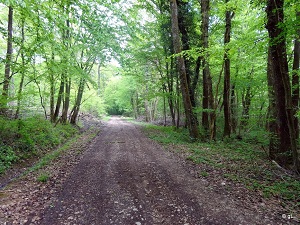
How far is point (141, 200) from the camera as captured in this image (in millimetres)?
3996

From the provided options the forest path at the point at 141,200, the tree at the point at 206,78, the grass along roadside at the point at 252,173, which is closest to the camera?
the forest path at the point at 141,200

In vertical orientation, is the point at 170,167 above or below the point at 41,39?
below

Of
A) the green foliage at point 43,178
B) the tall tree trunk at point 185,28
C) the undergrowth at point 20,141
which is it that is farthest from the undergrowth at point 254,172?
the undergrowth at point 20,141

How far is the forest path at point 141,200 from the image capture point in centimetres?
333

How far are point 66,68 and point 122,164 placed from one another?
662 cm

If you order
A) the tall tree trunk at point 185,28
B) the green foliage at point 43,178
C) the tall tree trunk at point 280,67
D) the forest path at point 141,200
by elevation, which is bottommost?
the forest path at point 141,200

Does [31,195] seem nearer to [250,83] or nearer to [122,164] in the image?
[122,164]

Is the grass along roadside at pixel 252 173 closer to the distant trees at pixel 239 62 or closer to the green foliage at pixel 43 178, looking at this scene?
the distant trees at pixel 239 62

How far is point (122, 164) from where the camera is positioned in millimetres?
6527

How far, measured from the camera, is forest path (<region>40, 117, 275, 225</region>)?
10.9ft

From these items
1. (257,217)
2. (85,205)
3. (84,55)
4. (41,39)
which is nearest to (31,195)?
(85,205)

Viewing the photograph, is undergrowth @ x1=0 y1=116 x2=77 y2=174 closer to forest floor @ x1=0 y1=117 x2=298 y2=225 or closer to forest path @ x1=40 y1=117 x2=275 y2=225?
forest floor @ x1=0 y1=117 x2=298 y2=225

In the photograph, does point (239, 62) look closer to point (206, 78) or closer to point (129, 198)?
point (206, 78)

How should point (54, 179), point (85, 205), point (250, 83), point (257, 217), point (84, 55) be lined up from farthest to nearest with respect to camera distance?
point (84, 55) < point (250, 83) < point (54, 179) < point (85, 205) < point (257, 217)
